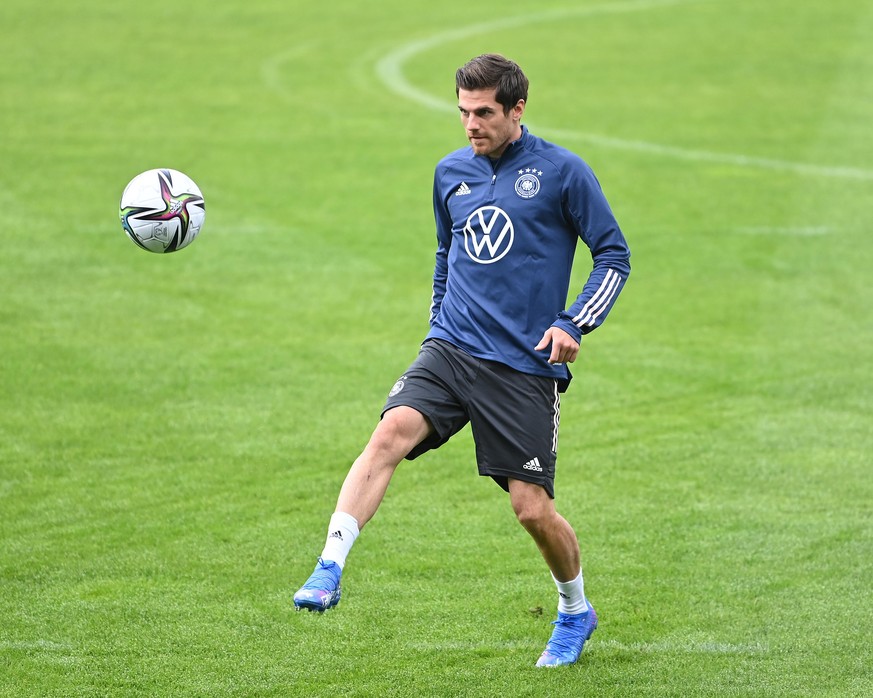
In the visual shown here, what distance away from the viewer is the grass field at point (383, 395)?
6.75 metres

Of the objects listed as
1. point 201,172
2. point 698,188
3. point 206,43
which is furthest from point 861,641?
point 206,43

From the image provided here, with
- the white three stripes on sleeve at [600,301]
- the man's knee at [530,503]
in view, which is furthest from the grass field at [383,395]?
the white three stripes on sleeve at [600,301]

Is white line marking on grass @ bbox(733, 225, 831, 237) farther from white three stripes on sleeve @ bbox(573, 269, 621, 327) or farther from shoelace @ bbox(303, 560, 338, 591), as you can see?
shoelace @ bbox(303, 560, 338, 591)

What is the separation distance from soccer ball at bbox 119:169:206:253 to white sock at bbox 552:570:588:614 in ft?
9.73

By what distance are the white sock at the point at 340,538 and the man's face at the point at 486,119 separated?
6.14 ft

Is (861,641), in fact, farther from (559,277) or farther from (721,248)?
(721,248)

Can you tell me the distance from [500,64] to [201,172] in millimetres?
12014

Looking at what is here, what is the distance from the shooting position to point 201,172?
17781 mm

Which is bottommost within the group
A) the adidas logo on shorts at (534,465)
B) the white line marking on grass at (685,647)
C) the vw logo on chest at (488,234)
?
the white line marking on grass at (685,647)

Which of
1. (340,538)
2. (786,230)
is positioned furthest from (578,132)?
(340,538)

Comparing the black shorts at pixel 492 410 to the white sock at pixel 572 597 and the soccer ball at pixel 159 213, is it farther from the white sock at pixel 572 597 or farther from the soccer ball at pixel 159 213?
the soccer ball at pixel 159 213

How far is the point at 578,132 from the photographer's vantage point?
20.5 meters

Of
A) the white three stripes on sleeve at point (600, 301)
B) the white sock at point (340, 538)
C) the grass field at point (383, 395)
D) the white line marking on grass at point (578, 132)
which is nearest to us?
the white sock at point (340, 538)

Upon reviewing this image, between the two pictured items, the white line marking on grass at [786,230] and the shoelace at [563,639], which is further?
the white line marking on grass at [786,230]
